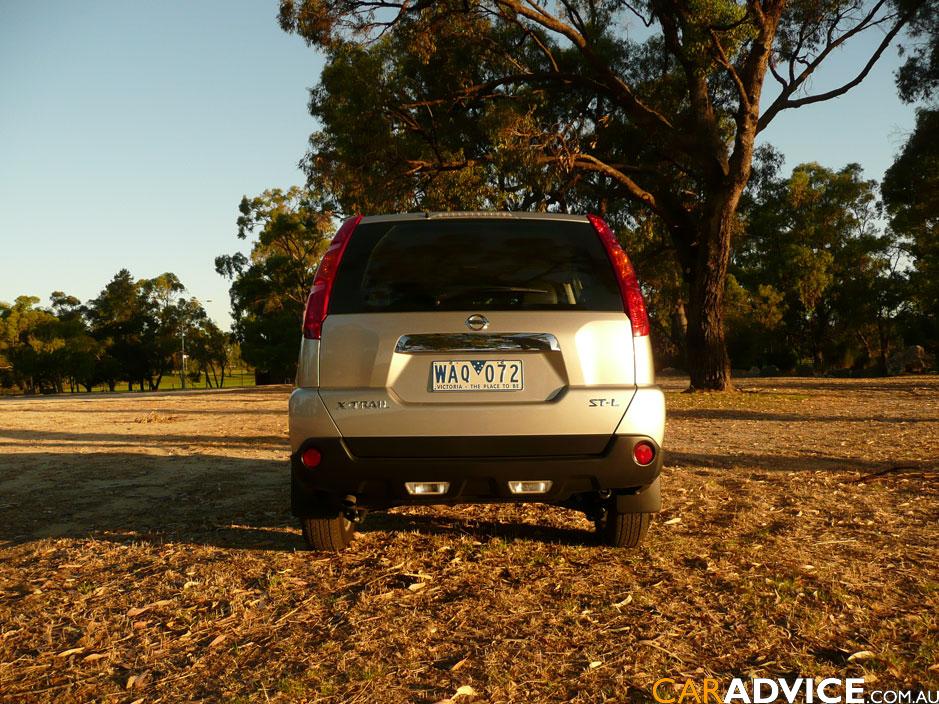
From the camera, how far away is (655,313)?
42.5 m

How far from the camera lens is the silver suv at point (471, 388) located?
344 centimetres

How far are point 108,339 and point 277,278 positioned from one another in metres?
37.9

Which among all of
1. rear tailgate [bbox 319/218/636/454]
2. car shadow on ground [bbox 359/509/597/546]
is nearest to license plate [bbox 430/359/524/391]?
rear tailgate [bbox 319/218/636/454]

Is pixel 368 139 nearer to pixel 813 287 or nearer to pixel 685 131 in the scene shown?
pixel 685 131

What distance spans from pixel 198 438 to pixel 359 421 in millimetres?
8010

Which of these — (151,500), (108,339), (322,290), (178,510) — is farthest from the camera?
(108,339)

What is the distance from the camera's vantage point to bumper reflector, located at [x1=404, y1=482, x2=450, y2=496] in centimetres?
348

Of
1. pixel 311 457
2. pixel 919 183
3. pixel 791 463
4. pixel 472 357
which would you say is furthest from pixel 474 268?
pixel 919 183

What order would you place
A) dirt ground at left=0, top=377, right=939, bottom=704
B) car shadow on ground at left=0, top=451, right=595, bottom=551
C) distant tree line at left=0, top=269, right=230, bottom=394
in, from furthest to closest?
distant tree line at left=0, top=269, right=230, bottom=394
car shadow on ground at left=0, top=451, right=595, bottom=551
dirt ground at left=0, top=377, right=939, bottom=704

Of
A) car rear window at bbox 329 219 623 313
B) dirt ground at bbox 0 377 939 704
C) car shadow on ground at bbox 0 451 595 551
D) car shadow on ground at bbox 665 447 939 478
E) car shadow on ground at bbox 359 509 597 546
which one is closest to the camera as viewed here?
dirt ground at bbox 0 377 939 704

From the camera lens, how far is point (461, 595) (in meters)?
3.46

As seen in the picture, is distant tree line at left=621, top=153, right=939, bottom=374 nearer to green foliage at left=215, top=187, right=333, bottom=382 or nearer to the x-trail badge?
green foliage at left=215, top=187, right=333, bottom=382

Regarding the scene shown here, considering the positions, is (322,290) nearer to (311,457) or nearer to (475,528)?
(311,457)

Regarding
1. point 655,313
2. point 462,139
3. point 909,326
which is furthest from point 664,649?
point 909,326
